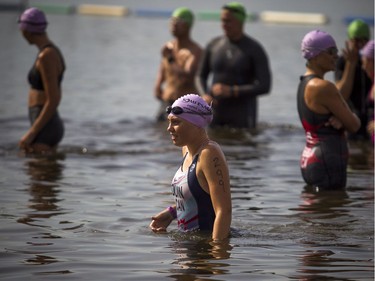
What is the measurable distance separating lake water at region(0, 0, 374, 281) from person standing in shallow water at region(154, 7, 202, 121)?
78cm

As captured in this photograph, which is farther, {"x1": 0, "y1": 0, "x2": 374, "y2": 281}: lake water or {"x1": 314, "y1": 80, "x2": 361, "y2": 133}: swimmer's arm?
{"x1": 314, "y1": 80, "x2": 361, "y2": 133}: swimmer's arm

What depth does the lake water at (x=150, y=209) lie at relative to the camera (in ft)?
30.7

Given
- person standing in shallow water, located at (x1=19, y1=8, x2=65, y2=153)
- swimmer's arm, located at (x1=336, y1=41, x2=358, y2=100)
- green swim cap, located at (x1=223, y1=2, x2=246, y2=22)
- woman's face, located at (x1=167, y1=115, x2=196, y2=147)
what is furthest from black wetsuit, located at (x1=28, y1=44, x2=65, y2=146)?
woman's face, located at (x1=167, y1=115, x2=196, y2=147)

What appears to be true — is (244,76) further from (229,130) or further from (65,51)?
(65,51)

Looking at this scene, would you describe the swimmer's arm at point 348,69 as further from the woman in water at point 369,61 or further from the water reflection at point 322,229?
the water reflection at point 322,229

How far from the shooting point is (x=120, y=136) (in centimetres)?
1911

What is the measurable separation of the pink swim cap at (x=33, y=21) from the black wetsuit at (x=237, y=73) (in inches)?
161

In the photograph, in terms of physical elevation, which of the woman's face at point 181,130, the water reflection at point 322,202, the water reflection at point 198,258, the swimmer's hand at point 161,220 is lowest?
the water reflection at point 322,202

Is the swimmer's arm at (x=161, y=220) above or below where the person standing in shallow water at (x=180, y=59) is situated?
below

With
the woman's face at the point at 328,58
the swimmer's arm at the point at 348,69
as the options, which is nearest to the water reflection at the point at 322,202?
the woman's face at the point at 328,58

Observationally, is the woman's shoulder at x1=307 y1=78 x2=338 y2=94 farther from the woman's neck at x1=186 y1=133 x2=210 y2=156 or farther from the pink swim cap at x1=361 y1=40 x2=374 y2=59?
the pink swim cap at x1=361 y1=40 x2=374 y2=59

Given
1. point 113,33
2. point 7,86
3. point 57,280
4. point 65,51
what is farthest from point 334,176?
point 113,33

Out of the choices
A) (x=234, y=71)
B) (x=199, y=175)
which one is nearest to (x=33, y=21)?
(x=234, y=71)

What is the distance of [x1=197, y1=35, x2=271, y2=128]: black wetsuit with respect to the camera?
58.3ft
